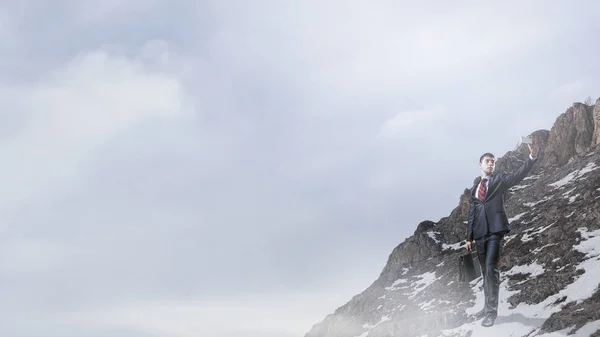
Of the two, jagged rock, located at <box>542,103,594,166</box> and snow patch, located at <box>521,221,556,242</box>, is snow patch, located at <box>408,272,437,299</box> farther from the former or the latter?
jagged rock, located at <box>542,103,594,166</box>

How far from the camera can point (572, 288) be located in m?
19.3

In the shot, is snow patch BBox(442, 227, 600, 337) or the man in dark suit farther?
snow patch BBox(442, 227, 600, 337)

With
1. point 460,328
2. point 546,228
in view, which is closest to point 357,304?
point 546,228

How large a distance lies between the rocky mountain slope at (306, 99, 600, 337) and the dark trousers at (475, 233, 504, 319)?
1726mm

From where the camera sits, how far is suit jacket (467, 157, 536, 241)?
8711mm

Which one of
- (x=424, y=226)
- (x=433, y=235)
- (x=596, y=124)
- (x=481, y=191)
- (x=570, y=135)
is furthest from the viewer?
(x=424, y=226)

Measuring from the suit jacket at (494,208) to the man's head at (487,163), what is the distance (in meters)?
0.14

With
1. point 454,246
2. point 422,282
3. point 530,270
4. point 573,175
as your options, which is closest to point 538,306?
point 530,270

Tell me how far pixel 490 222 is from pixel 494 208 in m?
0.26

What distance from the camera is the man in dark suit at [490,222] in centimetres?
877

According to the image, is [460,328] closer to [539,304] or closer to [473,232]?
[539,304]

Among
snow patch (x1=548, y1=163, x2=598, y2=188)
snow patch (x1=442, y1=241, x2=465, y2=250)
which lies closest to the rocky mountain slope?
snow patch (x1=442, y1=241, x2=465, y2=250)

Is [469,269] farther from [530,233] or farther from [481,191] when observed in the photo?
[530,233]

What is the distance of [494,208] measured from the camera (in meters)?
8.81
